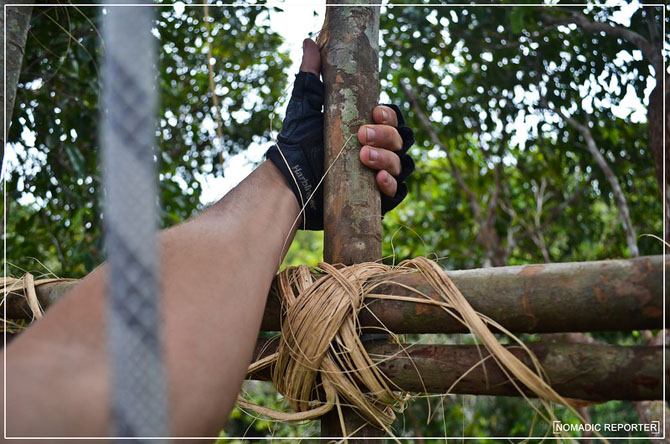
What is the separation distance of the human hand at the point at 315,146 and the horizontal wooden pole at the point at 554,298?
12.5 inches

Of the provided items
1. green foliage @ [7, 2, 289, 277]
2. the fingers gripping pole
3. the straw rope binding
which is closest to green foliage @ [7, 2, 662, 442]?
green foliage @ [7, 2, 289, 277]

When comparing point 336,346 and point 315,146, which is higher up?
point 315,146

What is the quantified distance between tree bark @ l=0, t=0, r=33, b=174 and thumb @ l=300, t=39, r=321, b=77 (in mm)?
833

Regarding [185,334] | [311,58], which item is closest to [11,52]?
[311,58]

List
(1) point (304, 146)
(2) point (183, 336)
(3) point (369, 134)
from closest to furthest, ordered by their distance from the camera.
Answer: (2) point (183, 336)
(3) point (369, 134)
(1) point (304, 146)

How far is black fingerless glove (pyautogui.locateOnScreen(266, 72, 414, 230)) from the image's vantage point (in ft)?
3.86

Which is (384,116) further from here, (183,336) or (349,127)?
(183,336)

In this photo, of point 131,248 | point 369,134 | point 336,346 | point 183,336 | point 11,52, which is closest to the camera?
point 131,248

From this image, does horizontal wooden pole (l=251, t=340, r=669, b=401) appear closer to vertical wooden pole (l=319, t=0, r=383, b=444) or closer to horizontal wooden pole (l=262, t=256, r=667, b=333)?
horizontal wooden pole (l=262, t=256, r=667, b=333)

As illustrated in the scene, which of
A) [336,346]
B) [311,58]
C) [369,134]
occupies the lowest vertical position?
[336,346]

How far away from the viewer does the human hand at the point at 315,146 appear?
1.12 meters

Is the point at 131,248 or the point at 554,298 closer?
the point at 131,248

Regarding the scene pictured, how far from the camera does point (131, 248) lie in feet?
0.87

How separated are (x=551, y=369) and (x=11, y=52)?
1.54m
